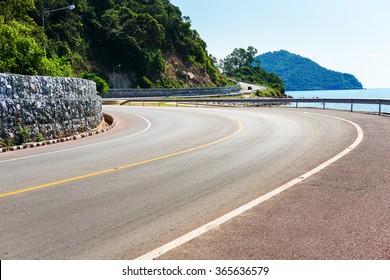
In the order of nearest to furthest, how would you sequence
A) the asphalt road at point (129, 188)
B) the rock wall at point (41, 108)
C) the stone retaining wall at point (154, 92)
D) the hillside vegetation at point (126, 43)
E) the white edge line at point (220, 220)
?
1. the white edge line at point (220, 220)
2. the asphalt road at point (129, 188)
3. the rock wall at point (41, 108)
4. the stone retaining wall at point (154, 92)
5. the hillside vegetation at point (126, 43)

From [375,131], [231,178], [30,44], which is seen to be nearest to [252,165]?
[231,178]

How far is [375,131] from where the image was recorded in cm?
1477

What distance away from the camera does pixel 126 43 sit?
9531cm

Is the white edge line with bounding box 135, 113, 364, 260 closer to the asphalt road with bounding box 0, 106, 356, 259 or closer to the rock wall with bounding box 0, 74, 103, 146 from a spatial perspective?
the asphalt road with bounding box 0, 106, 356, 259

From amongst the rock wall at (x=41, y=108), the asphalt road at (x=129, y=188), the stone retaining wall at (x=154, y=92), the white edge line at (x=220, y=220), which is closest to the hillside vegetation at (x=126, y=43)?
the stone retaining wall at (x=154, y=92)

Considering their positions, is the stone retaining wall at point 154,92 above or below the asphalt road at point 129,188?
above

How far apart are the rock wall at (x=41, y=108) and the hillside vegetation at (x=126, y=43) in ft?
153

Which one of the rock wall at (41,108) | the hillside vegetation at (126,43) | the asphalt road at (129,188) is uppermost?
the hillside vegetation at (126,43)

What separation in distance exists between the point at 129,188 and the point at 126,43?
9278 centimetres

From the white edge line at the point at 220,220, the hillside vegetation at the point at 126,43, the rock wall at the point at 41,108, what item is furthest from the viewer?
the hillside vegetation at the point at 126,43

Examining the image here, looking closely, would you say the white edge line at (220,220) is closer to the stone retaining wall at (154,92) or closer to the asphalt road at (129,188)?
the asphalt road at (129,188)

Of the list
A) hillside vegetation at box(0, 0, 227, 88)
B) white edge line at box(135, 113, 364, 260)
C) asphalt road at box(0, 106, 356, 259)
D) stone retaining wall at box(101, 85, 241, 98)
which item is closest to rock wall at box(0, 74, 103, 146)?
asphalt road at box(0, 106, 356, 259)

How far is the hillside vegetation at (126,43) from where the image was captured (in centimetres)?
8150
